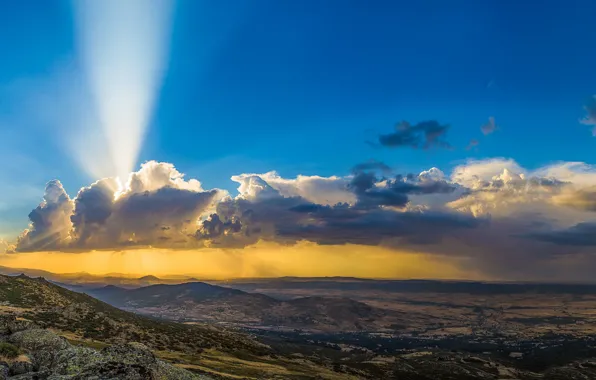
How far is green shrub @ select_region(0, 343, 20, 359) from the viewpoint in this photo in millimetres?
33203

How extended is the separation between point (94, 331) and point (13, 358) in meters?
88.7

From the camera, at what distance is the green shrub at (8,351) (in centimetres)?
3320

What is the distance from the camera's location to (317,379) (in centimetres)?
10881

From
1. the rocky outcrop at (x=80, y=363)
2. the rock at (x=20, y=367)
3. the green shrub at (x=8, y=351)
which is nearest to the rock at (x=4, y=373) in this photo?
the rocky outcrop at (x=80, y=363)

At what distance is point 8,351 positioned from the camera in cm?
3366

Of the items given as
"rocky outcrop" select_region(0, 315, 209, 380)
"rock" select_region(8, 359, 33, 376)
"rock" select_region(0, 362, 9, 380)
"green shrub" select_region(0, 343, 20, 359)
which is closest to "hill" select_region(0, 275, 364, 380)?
"rocky outcrop" select_region(0, 315, 209, 380)

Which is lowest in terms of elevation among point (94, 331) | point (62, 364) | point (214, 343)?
point (214, 343)

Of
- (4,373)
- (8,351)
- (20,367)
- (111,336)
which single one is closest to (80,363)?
(4,373)

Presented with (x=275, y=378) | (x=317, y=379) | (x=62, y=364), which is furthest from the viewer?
(x=317, y=379)

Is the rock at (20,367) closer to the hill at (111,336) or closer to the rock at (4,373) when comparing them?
the rock at (4,373)

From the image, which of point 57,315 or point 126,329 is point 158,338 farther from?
point 57,315

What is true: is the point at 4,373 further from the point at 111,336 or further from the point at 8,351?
the point at 111,336

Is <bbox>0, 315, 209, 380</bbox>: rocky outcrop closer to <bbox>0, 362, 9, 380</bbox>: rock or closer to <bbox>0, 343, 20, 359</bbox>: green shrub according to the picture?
<bbox>0, 362, 9, 380</bbox>: rock

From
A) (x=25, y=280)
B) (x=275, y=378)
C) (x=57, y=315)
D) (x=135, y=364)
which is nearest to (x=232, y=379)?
(x=275, y=378)
